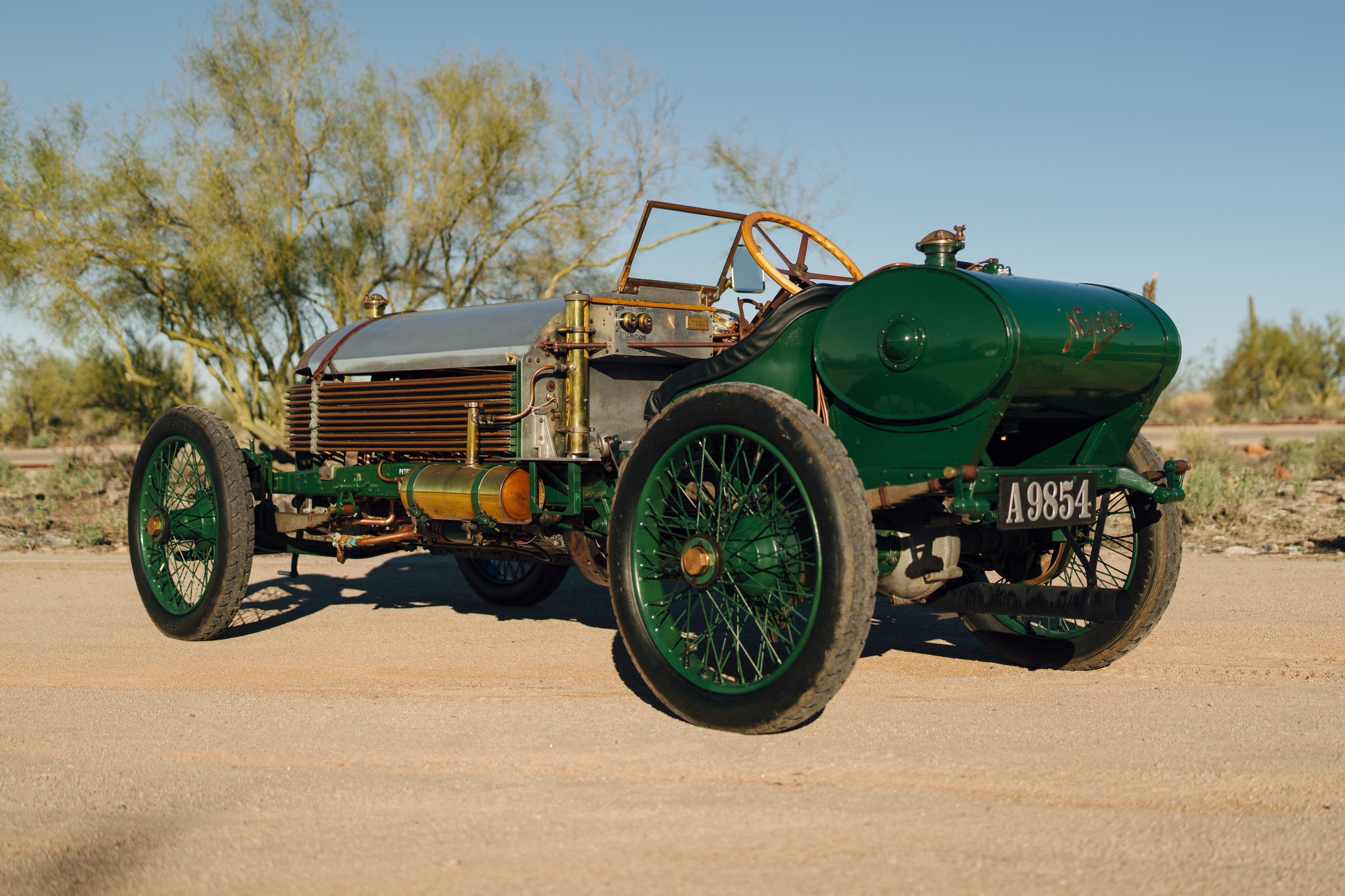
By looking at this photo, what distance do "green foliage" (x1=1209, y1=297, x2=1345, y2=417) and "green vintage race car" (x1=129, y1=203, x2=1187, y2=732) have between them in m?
40.6

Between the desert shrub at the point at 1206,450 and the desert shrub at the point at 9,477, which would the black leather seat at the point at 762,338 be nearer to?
the desert shrub at the point at 1206,450

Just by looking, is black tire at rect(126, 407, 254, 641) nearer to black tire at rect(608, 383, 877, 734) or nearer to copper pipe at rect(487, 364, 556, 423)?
copper pipe at rect(487, 364, 556, 423)

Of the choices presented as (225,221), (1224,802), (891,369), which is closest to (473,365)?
(891,369)

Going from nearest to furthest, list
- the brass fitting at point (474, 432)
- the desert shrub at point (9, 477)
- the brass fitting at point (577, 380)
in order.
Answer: the brass fitting at point (577, 380) < the brass fitting at point (474, 432) < the desert shrub at point (9, 477)

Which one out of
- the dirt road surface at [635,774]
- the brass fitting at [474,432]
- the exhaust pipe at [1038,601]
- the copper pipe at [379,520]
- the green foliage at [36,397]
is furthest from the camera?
the green foliage at [36,397]

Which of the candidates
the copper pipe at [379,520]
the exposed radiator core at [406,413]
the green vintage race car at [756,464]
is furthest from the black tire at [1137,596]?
the copper pipe at [379,520]

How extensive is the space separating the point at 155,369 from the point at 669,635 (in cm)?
1680

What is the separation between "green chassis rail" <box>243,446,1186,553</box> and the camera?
159 inches

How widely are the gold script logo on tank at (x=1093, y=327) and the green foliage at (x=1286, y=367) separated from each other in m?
41.2

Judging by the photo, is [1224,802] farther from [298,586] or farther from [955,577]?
[298,586]

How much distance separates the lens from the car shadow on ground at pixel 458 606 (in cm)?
605

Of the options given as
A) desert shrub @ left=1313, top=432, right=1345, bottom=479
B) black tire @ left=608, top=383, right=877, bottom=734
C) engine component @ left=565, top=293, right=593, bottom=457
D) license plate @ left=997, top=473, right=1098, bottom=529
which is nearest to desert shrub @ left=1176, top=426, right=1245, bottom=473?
desert shrub @ left=1313, top=432, right=1345, bottom=479

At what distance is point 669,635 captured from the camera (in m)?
4.48

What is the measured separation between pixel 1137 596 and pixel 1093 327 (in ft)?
4.70
